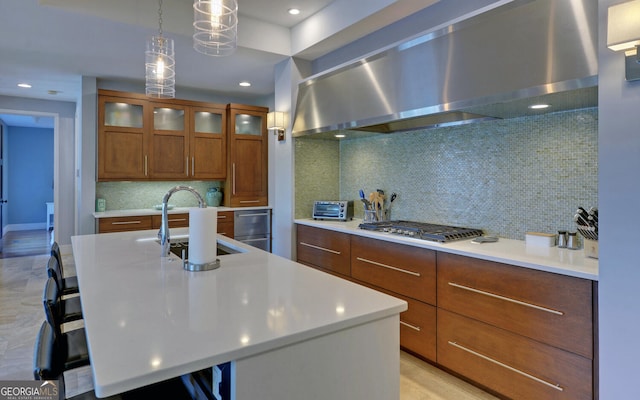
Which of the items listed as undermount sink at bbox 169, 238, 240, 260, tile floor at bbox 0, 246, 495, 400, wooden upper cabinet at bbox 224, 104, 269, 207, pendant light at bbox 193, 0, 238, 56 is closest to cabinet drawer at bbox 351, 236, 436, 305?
tile floor at bbox 0, 246, 495, 400

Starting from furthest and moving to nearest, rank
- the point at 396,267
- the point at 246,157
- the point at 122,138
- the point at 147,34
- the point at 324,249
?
the point at 246,157 < the point at 122,138 < the point at 324,249 < the point at 147,34 < the point at 396,267

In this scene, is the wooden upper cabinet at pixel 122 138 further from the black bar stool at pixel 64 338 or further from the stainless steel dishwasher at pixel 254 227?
the black bar stool at pixel 64 338

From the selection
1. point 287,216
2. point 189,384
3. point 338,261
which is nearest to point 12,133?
point 287,216

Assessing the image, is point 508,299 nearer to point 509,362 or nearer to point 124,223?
point 509,362

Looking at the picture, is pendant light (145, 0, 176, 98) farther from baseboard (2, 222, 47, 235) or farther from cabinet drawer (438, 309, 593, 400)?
baseboard (2, 222, 47, 235)

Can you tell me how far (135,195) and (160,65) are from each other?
2939mm

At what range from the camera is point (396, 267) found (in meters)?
2.66

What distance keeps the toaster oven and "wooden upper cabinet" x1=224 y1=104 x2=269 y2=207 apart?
1539mm

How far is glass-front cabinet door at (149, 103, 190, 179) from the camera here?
15.4ft

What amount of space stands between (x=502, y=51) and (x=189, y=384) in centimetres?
224

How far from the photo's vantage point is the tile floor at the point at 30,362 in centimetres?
222

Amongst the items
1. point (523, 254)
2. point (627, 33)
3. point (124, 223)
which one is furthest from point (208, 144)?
point (627, 33)

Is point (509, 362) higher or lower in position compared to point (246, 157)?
lower
